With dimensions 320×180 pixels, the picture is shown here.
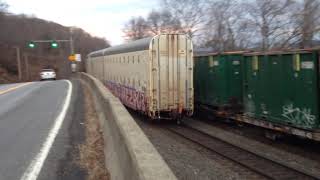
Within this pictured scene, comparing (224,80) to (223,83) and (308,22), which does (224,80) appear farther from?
(308,22)

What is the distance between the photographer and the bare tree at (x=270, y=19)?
133 feet

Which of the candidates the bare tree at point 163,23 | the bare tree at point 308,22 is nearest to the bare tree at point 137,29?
the bare tree at point 163,23

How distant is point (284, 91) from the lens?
1388cm

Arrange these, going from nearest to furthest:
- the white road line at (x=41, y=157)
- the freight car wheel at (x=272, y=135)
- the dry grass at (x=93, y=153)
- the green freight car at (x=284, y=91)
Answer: the white road line at (x=41, y=157) < the dry grass at (x=93, y=153) < the green freight car at (x=284, y=91) < the freight car wheel at (x=272, y=135)

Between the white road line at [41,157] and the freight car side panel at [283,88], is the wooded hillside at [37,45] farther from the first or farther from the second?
the freight car side panel at [283,88]

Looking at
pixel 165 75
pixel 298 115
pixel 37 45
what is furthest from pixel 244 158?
pixel 37 45

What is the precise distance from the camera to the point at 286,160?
12.4m

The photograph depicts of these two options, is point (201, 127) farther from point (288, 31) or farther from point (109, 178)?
point (288, 31)

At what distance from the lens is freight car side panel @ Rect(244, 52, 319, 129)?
12.6 metres

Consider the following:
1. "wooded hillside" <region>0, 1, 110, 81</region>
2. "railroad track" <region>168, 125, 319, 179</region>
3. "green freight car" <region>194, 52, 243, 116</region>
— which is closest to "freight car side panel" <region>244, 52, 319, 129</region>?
"railroad track" <region>168, 125, 319, 179</region>

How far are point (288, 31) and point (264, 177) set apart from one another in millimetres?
30512

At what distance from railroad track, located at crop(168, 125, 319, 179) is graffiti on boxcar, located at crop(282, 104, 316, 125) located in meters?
1.37

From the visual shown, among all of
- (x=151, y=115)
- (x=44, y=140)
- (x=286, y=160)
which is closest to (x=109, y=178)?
(x=44, y=140)

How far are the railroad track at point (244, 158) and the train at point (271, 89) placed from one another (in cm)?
124
